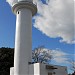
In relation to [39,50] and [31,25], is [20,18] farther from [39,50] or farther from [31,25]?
[39,50]

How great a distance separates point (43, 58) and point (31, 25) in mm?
16749

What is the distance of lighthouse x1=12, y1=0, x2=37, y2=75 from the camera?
18.5 metres

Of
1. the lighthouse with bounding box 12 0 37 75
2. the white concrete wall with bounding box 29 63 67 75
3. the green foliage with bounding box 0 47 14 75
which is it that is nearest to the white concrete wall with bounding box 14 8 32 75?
the lighthouse with bounding box 12 0 37 75

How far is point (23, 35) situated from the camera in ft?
63.1

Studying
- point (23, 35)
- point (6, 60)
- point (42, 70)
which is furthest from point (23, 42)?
point (6, 60)

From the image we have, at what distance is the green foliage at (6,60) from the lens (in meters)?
30.5

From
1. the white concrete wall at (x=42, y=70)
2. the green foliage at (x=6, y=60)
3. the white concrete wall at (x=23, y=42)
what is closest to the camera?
the white concrete wall at (x=42, y=70)

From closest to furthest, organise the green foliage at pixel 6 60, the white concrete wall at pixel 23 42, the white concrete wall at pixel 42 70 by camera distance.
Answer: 1. the white concrete wall at pixel 42 70
2. the white concrete wall at pixel 23 42
3. the green foliage at pixel 6 60

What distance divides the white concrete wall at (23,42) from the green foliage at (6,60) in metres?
12.2

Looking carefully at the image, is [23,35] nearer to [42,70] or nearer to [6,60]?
[42,70]

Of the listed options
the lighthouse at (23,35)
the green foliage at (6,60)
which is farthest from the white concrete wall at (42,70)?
the green foliage at (6,60)

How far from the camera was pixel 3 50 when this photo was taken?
3278 centimetres

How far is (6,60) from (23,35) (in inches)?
532

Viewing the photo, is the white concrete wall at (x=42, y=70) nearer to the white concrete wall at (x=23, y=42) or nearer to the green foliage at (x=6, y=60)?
the white concrete wall at (x=23, y=42)
